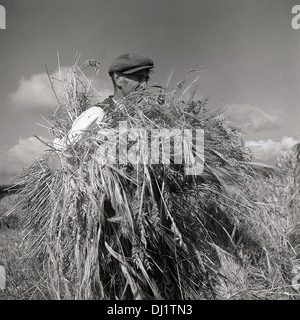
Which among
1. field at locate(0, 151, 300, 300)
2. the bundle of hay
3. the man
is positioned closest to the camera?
the bundle of hay

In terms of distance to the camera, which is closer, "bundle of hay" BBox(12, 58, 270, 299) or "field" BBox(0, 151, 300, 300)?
"bundle of hay" BBox(12, 58, 270, 299)

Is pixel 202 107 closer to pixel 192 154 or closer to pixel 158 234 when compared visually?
pixel 192 154

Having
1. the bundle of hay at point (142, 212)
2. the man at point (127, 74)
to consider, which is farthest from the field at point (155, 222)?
the man at point (127, 74)

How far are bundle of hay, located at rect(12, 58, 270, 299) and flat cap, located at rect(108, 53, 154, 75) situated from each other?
1.49 feet

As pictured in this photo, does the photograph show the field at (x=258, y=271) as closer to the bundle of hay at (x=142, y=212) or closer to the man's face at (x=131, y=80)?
the bundle of hay at (x=142, y=212)

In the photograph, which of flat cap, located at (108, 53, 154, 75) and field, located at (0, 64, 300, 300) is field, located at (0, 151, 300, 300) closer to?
field, located at (0, 64, 300, 300)

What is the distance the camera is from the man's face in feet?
10.3

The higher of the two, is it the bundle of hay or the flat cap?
the flat cap

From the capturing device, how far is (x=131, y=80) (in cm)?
317

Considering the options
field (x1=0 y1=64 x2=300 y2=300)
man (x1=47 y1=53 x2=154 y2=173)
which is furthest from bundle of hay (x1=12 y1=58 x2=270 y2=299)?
man (x1=47 y1=53 x2=154 y2=173)

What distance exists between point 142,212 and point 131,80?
111cm

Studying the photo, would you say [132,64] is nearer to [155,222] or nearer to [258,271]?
[155,222]

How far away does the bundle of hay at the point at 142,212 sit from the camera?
235cm

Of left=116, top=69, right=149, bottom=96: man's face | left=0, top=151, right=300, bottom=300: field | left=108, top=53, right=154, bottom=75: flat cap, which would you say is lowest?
left=0, top=151, right=300, bottom=300: field
